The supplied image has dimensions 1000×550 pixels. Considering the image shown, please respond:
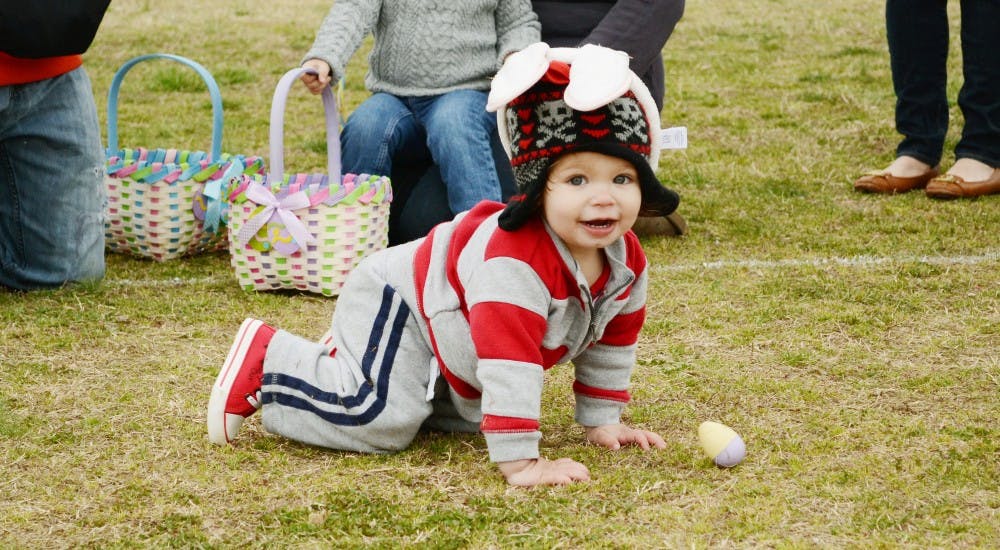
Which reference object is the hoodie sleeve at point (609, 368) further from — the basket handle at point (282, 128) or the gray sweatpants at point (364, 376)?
the basket handle at point (282, 128)

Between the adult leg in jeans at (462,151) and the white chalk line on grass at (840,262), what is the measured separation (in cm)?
67

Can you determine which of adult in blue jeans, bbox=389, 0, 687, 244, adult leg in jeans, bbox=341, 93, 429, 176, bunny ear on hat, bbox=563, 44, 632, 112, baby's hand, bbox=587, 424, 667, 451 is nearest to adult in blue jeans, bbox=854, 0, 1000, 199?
adult in blue jeans, bbox=389, 0, 687, 244

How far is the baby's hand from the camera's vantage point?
9.00 ft

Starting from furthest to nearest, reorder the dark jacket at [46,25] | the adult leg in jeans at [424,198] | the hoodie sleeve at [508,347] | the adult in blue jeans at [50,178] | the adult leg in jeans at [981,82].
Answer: the adult leg in jeans at [981,82], the adult leg in jeans at [424,198], the adult in blue jeans at [50,178], the dark jacket at [46,25], the hoodie sleeve at [508,347]

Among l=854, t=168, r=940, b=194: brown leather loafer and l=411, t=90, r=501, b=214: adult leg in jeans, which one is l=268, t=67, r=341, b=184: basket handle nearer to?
l=411, t=90, r=501, b=214: adult leg in jeans

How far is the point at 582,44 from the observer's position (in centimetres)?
436

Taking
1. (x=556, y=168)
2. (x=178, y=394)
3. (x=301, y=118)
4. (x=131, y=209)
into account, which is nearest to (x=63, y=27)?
(x=131, y=209)

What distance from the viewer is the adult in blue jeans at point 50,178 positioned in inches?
155

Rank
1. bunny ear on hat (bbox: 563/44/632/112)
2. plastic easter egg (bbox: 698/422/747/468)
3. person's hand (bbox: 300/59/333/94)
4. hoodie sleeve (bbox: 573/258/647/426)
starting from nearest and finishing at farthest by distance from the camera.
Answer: bunny ear on hat (bbox: 563/44/632/112) → plastic easter egg (bbox: 698/422/747/468) → hoodie sleeve (bbox: 573/258/647/426) → person's hand (bbox: 300/59/333/94)

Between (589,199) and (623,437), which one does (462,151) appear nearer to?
(623,437)

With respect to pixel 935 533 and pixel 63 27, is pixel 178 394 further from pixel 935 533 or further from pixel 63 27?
pixel 935 533

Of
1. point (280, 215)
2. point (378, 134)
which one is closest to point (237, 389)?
point (280, 215)

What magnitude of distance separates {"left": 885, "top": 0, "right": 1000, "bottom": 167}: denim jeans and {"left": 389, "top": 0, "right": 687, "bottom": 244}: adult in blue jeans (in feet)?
4.20

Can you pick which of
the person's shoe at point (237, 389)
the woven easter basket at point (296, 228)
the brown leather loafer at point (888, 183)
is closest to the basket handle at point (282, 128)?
the woven easter basket at point (296, 228)
